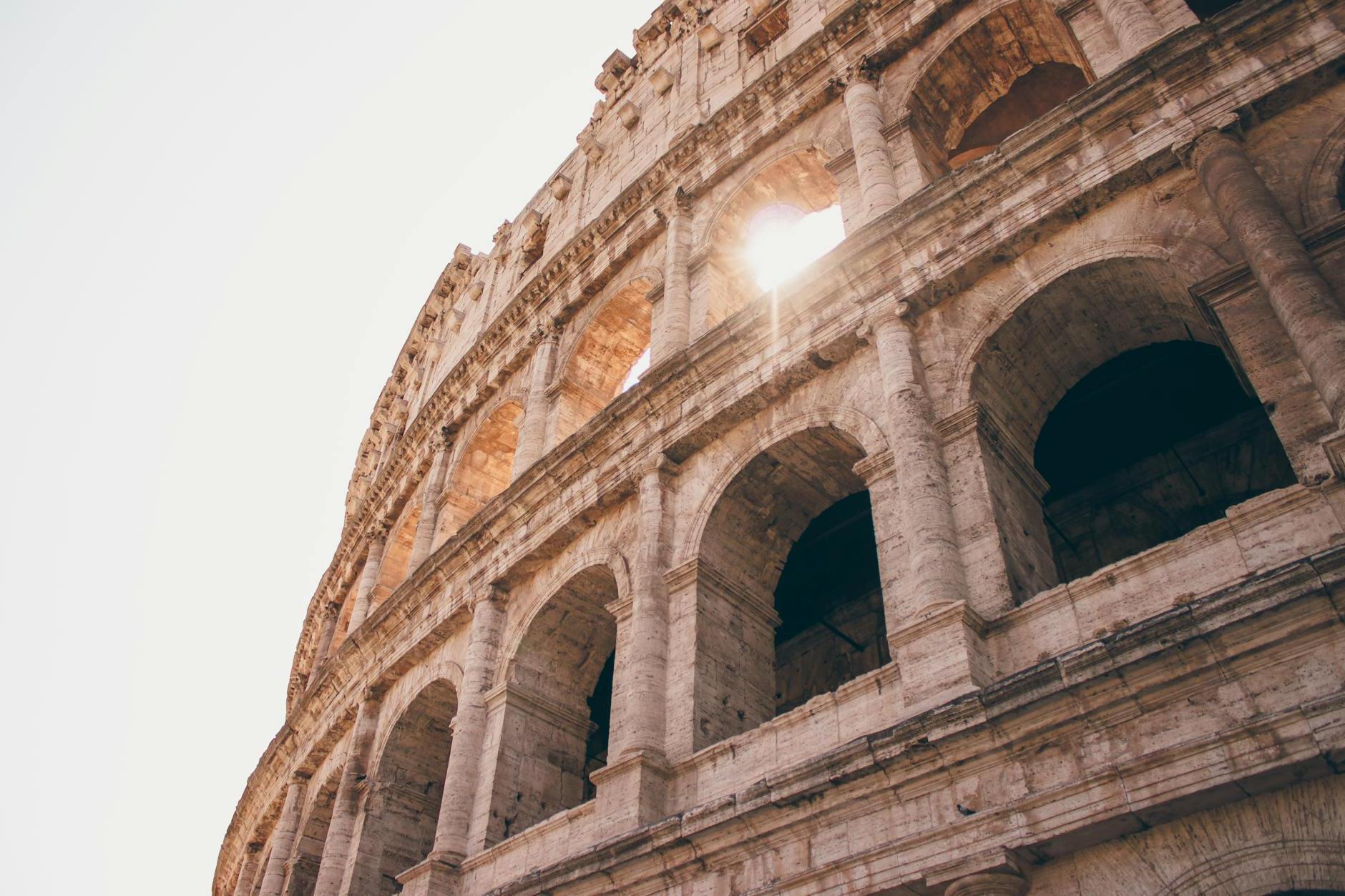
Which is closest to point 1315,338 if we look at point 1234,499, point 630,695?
point 1234,499

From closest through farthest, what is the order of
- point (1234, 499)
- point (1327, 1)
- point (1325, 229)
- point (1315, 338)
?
point (1315, 338)
point (1325, 229)
point (1327, 1)
point (1234, 499)

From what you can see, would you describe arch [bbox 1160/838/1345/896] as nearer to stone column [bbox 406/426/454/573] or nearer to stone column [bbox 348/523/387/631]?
stone column [bbox 406/426/454/573]

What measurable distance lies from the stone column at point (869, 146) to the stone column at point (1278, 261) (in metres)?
3.44

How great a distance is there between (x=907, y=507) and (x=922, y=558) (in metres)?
0.57

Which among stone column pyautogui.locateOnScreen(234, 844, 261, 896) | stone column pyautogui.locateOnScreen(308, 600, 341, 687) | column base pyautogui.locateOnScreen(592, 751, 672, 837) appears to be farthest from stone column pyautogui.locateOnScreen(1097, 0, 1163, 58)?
stone column pyautogui.locateOnScreen(234, 844, 261, 896)

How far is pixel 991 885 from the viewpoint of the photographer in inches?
248

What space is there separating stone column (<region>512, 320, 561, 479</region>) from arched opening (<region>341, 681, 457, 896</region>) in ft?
10.5

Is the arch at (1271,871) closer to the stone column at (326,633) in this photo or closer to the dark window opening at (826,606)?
the dark window opening at (826,606)

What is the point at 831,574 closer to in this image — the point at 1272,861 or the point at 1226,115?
the point at 1226,115

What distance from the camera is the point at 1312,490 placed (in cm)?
654

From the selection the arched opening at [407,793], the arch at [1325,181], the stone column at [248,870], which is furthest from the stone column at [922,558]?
the stone column at [248,870]

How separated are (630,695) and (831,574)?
14.5ft

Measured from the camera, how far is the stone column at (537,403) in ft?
49.0

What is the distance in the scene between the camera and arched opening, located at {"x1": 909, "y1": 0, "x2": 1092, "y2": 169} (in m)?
12.3
